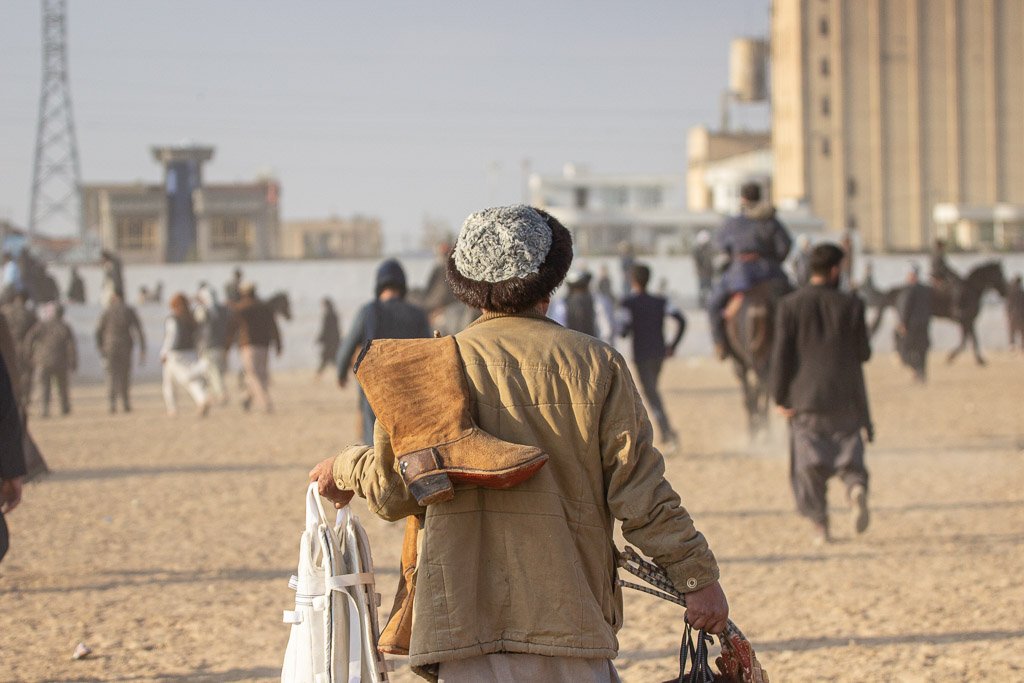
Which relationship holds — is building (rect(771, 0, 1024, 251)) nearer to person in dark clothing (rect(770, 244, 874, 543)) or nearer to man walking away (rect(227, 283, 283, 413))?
man walking away (rect(227, 283, 283, 413))

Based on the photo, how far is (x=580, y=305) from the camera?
599 inches

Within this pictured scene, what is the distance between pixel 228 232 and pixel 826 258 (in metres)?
57.6

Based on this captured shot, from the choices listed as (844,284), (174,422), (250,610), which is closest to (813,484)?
(250,610)

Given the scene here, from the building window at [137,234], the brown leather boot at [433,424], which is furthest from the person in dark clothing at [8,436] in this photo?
the building window at [137,234]

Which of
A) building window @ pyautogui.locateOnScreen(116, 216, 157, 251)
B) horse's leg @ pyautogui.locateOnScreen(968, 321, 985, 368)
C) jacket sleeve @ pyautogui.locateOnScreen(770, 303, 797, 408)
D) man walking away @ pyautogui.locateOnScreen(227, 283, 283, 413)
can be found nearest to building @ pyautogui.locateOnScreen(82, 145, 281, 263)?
building window @ pyautogui.locateOnScreen(116, 216, 157, 251)

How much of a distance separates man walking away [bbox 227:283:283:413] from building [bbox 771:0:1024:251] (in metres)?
67.3

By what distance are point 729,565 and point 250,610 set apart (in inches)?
110

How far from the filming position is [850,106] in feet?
280

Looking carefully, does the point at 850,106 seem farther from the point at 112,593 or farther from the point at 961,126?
the point at 112,593

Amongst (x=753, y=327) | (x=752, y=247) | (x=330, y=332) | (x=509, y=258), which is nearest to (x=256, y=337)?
(x=752, y=247)

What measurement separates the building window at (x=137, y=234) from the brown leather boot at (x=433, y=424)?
6407cm

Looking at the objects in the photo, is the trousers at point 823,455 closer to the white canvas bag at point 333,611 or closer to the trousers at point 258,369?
the white canvas bag at point 333,611

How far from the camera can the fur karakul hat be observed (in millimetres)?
3348

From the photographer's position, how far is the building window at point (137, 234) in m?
65.0
